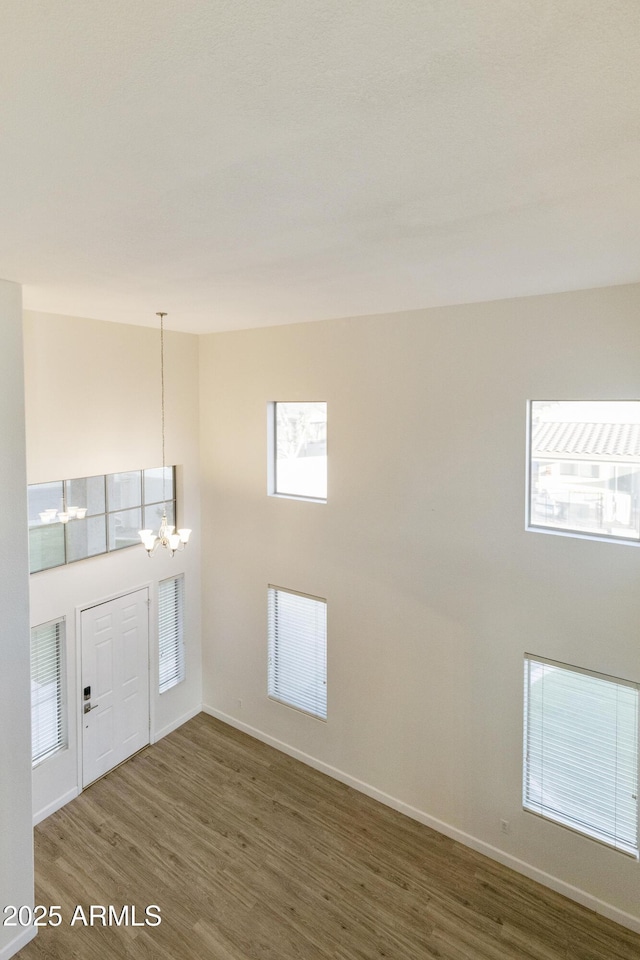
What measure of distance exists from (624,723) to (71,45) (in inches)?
195

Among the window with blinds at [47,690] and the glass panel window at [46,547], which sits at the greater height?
the glass panel window at [46,547]

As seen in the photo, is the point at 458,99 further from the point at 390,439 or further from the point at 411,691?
the point at 411,691

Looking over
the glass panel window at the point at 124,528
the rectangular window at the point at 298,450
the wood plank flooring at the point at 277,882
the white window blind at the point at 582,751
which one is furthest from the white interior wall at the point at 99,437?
the white window blind at the point at 582,751

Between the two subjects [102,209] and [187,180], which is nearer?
[187,180]

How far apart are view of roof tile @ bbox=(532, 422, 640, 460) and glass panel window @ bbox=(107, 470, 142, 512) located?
161 inches

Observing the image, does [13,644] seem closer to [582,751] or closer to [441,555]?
[441,555]

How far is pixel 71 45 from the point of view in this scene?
1265mm

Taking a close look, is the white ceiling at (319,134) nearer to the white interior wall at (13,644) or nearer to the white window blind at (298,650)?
the white interior wall at (13,644)

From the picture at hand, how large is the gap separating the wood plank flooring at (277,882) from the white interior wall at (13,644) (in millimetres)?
541

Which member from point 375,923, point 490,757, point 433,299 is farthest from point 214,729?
point 433,299

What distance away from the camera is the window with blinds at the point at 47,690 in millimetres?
5023

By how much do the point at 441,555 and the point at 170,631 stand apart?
A: 3.57 m

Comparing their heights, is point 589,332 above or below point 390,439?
above

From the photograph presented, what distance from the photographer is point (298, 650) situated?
5.99m
